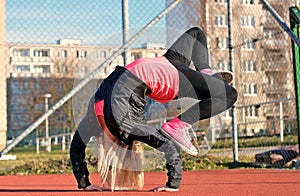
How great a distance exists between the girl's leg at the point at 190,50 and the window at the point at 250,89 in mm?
5407

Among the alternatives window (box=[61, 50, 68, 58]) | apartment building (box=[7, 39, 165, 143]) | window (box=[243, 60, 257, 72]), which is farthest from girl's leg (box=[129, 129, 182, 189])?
window (box=[243, 60, 257, 72])

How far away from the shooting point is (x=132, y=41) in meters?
6.81

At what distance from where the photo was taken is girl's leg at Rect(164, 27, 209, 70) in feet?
13.6

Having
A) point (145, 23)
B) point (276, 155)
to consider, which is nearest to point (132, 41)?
point (145, 23)

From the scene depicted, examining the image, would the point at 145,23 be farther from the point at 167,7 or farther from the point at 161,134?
the point at 161,134

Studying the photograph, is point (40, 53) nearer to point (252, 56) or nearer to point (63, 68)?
point (63, 68)

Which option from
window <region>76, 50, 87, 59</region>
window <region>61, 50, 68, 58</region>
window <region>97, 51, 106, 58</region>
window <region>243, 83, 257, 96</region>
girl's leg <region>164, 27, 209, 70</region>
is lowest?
girl's leg <region>164, 27, 209, 70</region>

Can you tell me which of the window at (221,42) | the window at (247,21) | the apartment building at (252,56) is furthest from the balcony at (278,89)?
the window at (247,21)

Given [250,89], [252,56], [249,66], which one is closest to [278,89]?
[252,56]

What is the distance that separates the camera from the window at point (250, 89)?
9695mm

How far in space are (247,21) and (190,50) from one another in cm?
668

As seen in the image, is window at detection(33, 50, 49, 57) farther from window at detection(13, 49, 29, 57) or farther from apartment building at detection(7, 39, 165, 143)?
window at detection(13, 49, 29, 57)

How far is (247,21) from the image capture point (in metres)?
10.7

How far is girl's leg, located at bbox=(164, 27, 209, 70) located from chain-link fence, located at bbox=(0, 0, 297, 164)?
4.55 ft
